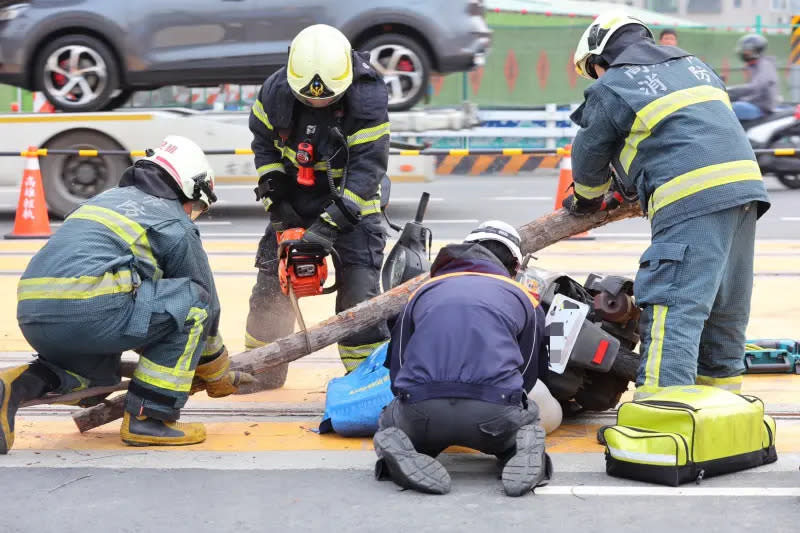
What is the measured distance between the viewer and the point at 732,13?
121ft

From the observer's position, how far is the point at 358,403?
540 centimetres

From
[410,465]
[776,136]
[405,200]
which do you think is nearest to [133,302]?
[410,465]

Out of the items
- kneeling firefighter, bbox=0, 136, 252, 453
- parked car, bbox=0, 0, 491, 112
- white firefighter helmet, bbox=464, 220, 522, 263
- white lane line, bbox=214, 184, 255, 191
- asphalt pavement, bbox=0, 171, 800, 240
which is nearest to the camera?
kneeling firefighter, bbox=0, 136, 252, 453

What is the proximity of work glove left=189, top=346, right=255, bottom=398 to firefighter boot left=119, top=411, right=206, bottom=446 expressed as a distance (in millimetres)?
268

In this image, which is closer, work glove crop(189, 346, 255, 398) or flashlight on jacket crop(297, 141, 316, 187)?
work glove crop(189, 346, 255, 398)

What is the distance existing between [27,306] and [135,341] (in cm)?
44

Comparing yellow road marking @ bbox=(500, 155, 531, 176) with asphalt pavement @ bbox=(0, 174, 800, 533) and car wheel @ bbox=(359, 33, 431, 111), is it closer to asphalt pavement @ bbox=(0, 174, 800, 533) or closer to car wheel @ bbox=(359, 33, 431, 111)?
car wheel @ bbox=(359, 33, 431, 111)

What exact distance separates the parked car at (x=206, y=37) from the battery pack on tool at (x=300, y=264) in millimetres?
6657

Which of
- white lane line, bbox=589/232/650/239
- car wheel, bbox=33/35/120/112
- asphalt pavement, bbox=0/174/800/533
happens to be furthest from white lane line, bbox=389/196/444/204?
asphalt pavement, bbox=0/174/800/533

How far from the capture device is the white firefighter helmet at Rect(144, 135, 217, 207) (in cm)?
532

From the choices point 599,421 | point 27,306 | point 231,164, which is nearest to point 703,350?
point 599,421

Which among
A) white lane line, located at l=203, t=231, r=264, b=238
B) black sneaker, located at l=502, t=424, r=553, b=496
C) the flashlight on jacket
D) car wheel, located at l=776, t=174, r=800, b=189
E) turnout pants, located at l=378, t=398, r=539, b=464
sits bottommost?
car wheel, located at l=776, t=174, r=800, b=189

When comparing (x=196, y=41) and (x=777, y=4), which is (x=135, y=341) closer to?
(x=196, y=41)

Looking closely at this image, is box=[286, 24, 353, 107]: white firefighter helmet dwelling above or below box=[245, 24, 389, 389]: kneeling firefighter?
above
